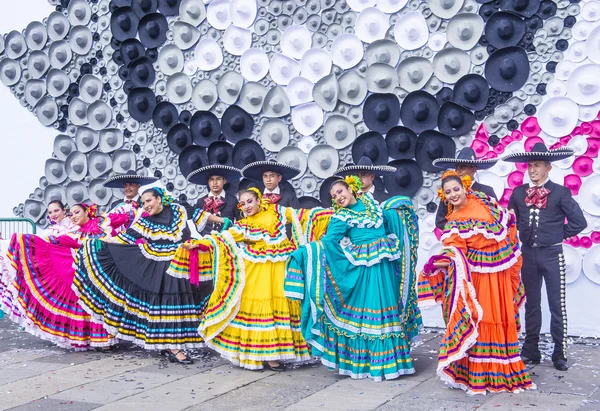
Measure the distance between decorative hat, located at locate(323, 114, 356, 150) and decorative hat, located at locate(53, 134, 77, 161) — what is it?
352 centimetres

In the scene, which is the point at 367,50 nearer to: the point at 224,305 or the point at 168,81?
the point at 168,81

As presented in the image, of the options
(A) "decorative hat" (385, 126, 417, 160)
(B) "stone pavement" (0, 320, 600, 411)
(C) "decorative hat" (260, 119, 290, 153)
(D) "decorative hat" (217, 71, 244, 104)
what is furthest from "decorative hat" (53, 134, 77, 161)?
(A) "decorative hat" (385, 126, 417, 160)

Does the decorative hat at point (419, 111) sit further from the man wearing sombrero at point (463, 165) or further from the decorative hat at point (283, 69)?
the decorative hat at point (283, 69)

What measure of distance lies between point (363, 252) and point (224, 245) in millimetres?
1128

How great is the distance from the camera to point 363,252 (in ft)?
16.6

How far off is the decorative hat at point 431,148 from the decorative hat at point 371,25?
1.10 metres

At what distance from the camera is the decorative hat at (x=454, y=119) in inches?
266

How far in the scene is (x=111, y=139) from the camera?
28.4 feet

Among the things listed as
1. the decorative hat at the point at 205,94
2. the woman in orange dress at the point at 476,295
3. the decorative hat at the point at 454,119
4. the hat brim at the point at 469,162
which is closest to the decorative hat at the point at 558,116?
the decorative hat at the point at 454,119

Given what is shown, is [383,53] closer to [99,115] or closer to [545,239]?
[545,239]

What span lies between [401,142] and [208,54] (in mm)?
2485

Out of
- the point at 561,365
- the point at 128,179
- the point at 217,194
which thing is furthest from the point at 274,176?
the point at 561,365

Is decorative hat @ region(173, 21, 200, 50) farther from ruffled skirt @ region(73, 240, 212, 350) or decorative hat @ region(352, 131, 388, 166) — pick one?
ruffled skirt @ region(73, 240, 212, 350)

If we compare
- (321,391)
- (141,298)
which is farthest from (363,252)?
(141,298)
